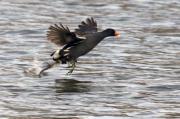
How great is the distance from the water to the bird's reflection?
14 mm

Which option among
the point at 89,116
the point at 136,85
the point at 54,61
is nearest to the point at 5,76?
the point at 54,61

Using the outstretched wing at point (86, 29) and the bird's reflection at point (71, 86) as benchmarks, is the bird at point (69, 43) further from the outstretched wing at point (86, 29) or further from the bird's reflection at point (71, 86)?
the bird's reflection at point (71, 86)

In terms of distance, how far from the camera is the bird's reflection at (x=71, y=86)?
40.8 ft

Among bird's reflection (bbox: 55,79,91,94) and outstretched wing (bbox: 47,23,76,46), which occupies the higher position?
outstretched wing (bbox: 47,23,76,46)

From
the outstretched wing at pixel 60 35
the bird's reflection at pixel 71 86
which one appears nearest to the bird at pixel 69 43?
the outstretched wing at pixel 60 35

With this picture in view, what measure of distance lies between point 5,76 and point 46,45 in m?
3.22

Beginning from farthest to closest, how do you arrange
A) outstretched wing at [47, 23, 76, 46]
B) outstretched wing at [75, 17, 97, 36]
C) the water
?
outstretched wing at [75, 17, 97, 36]
outstretched wing at [47, 23, 76, 46]
the water

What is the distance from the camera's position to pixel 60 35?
1315cm

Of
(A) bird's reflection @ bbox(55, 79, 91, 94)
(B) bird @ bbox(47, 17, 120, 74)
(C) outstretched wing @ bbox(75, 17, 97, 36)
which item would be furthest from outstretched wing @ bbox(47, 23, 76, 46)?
(A) bird's reflection @ bbox(55, 79, 91, 94)

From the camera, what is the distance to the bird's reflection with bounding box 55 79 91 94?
490 inches

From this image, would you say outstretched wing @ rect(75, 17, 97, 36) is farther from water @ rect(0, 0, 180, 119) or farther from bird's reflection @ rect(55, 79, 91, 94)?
bird's reflection @ rect(55, 79, 91, 94)

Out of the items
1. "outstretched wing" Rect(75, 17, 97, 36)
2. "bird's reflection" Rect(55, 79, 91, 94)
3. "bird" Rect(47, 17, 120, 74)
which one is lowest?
"bird's reflection" Rect(55, 79, 91, 94)

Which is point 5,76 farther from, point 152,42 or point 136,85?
point 152,42

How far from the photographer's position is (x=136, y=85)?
12.9m
